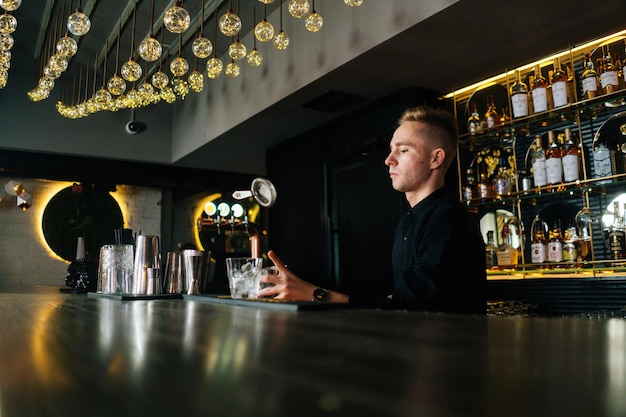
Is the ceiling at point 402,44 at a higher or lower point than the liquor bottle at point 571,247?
higher

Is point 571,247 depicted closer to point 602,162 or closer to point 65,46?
point 602,162

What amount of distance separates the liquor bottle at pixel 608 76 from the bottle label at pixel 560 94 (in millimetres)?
195

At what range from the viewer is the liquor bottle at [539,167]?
→ 2.96 m

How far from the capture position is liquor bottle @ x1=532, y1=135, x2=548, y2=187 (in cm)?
296

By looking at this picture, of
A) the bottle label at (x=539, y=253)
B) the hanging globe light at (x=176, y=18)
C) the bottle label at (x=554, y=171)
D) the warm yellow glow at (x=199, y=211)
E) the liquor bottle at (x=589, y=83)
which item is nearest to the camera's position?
the hanging globe light at (x=176, y=18)

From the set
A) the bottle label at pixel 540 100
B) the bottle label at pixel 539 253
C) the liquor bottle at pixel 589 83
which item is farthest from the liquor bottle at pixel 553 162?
the bottle label at pixel 539 253

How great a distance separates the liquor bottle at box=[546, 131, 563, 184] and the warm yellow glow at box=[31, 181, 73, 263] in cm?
A: 548

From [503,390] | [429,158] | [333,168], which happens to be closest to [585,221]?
[429,158]

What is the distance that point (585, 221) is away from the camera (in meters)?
2.82

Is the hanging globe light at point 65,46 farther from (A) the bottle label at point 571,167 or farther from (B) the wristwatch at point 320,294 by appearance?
(A) the bottle label at point 571,167

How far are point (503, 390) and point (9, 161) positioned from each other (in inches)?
256

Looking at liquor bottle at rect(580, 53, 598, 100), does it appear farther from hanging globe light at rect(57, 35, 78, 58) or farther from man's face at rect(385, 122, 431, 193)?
hanging globe light at rect(57, 35, 78, 58)

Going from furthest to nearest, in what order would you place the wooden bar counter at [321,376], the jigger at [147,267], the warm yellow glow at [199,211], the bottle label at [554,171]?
the warm yellow glow at [199,211] < the bottle label at [554,171] < the jigger at [147,267] < the wooden bar counter at [321,376]

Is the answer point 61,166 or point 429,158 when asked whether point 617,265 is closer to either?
point 429,158
